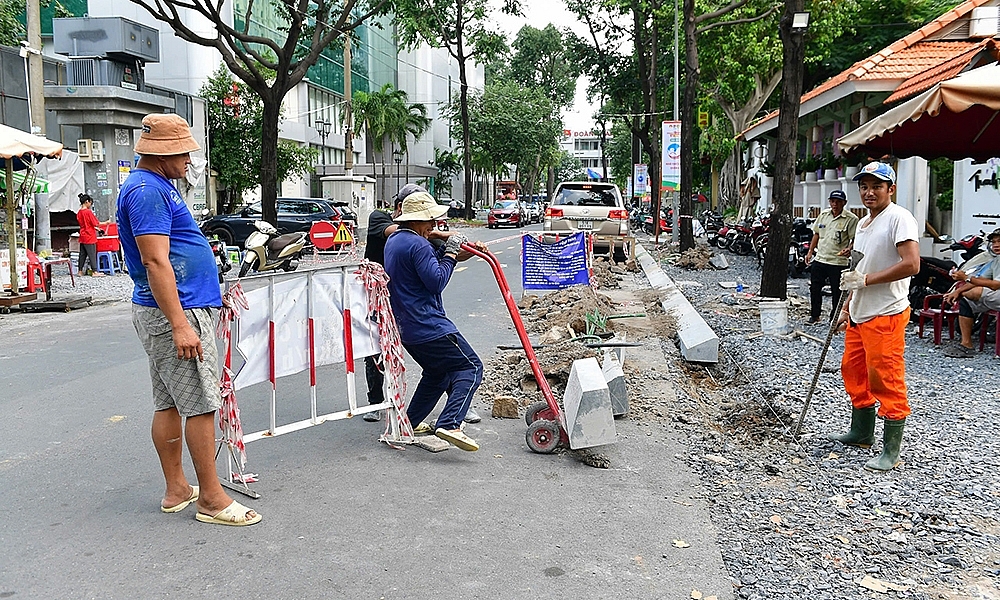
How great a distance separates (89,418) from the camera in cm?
692

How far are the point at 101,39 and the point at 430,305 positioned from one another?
75.0 ft

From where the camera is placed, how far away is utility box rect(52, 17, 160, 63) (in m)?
24.8

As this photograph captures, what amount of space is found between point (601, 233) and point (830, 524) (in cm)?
1670

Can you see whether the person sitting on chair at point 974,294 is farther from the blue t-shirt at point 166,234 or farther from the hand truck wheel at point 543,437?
the blue t-shirt at point 166,234

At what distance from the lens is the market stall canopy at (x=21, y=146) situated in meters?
12.2

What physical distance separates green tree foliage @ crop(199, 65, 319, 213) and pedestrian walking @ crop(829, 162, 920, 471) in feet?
97.1

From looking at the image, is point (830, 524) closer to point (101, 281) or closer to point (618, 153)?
point (101, 281)

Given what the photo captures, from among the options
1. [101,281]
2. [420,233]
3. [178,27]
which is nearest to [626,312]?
[420,233]

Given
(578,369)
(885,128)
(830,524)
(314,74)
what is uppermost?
(314,74)

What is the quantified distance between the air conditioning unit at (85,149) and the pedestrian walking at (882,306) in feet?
73.0

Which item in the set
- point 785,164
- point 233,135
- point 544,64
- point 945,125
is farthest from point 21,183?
point 544,64

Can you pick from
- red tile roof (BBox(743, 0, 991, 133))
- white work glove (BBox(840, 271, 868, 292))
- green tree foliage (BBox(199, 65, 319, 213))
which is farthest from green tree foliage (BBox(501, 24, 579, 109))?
white work glove (BBox(840, 271, 868, 292))

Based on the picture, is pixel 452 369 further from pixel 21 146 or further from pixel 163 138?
pixel 21 146

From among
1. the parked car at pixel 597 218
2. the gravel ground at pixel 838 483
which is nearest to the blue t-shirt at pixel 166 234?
the gravel ground at pixel 838 483
